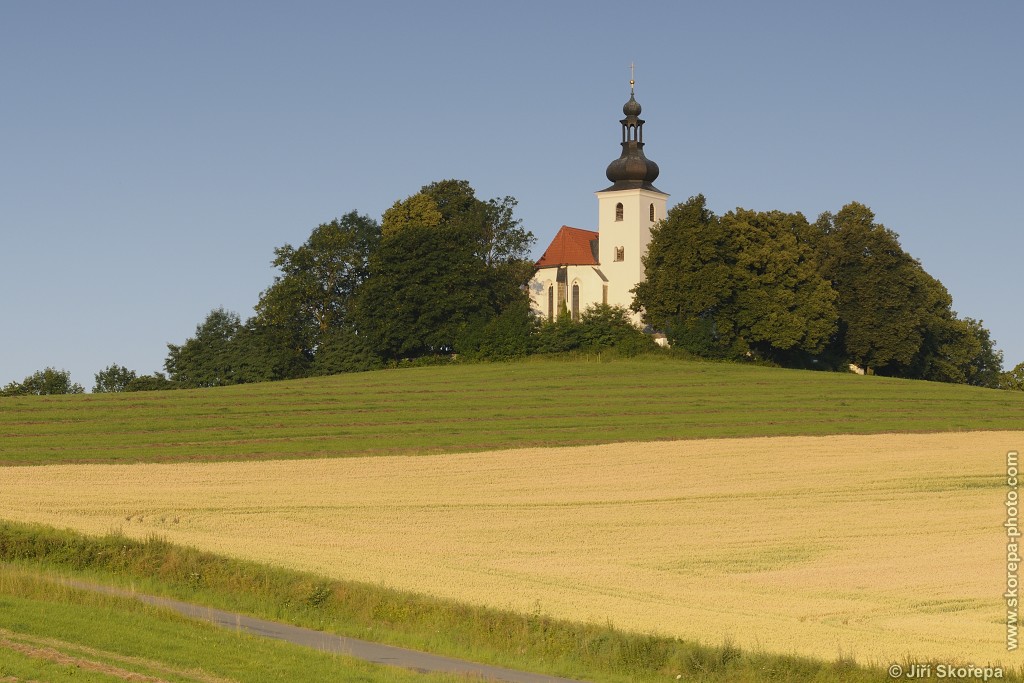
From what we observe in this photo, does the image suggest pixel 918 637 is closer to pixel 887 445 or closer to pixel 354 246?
pixel 887 445

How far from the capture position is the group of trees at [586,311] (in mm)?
85250

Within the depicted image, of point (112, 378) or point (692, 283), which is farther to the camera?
Answer: point (112, 378)

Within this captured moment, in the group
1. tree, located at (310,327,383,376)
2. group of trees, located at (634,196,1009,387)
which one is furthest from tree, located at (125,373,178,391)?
group of trees, located at (634,196,1009,387)

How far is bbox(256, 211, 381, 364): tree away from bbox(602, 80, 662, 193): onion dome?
758 inches

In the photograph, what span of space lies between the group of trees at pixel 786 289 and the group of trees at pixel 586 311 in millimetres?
96

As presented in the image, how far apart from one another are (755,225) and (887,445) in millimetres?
38689

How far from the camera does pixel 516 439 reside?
52969mm

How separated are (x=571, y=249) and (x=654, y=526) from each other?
232ft

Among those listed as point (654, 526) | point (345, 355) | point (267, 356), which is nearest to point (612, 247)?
point (345, 355)

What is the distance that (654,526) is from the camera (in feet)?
109

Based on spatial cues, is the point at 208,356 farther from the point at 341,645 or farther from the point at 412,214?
the point at 341,645

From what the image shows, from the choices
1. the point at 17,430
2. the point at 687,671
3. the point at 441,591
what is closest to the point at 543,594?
the point at 441,591

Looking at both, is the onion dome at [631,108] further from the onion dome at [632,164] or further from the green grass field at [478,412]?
the green grass field at [478,412]
